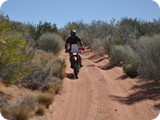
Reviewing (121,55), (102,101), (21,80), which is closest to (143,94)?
(102,101)

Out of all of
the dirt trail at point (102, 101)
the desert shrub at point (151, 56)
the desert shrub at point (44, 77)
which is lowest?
the dirt trail at point (102, 101)

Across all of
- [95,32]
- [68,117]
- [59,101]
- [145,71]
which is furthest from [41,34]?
[68,117]

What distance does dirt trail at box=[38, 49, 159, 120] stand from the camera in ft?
31.0

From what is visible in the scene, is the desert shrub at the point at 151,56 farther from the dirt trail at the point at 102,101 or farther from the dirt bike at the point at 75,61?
the dirt bike at the point at 75,61

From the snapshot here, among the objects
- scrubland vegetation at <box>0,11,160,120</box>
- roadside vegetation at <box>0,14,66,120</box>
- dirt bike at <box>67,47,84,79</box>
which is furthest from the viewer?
dirt bike at <box>67,47,84,79</box>

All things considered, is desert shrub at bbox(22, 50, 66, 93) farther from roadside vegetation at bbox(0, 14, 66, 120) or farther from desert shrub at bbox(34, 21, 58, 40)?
desert shrub at bbox(34, 21, 58, 40)

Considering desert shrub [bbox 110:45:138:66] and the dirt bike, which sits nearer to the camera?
the dirt bike

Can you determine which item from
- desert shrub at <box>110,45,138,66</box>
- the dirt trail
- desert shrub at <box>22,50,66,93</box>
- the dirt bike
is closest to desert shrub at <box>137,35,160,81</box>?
the dirt trail

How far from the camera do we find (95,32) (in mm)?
37312

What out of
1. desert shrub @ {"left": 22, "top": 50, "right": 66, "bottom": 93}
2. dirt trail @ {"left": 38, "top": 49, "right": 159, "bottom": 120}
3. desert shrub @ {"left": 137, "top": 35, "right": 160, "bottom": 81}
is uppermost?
desert shrub @ {"left": 137, "top": 35, "right": 160, "bottom": 81}

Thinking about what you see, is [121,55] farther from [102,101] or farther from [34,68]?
[102,101]

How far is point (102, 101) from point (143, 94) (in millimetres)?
1570

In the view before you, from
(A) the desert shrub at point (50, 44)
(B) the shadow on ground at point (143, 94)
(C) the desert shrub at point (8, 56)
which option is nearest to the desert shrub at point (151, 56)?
(B) the shadow on ground at point (143, 94)

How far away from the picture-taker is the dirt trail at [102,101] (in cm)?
946
